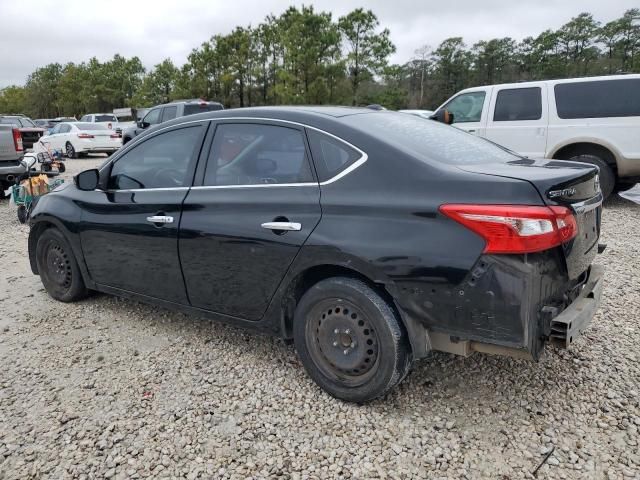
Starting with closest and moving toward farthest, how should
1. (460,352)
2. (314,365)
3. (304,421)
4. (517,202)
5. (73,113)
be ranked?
(517,202) → (460,352) → (304,421) → (314,365) → (73,113)

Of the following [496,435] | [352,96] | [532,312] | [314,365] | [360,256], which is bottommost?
[496,435]

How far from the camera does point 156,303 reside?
3674 millimetres

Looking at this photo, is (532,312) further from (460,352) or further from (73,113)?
(73,113)

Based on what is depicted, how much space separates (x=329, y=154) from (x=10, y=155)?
348 inches

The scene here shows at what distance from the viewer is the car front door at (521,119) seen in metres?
8.49

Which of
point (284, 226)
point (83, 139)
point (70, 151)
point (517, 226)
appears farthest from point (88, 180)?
point (70, 151)

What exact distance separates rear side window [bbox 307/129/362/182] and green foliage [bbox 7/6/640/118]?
89.7 ft

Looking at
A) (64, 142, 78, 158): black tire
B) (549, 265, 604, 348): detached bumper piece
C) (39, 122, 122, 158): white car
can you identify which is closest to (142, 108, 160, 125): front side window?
(39, 122, 122, 158): white car

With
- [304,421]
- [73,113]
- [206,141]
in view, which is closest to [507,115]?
[206,141]

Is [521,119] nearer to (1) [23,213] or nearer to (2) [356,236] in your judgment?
(2) [356,236]

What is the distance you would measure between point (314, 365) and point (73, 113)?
72228mm

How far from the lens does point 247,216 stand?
3.04 metres

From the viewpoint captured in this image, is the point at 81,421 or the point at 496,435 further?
the point at 81,421

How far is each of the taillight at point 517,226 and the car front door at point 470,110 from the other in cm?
734
